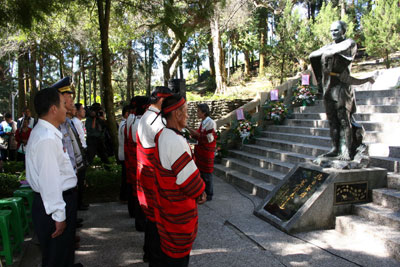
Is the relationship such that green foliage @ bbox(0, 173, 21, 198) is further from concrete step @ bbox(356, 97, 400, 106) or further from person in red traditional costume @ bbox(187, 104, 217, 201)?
concrete step @ bbox(356, 97, 400, 106)

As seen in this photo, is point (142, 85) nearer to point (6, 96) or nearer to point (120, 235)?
point (6, 96)

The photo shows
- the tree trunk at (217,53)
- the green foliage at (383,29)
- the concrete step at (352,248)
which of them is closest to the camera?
the concrete step at (352,248)

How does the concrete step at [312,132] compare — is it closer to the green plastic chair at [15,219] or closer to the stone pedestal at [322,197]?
the stone pedestal at [322,197]

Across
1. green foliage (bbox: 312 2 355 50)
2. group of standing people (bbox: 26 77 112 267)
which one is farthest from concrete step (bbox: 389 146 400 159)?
green foliage (bbox: 312 2 355 50)

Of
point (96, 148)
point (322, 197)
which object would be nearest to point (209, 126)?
point (322, 197)

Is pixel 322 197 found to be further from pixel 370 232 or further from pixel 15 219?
pixel 15 219

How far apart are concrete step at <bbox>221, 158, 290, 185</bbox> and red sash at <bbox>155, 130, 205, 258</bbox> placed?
3.98 m

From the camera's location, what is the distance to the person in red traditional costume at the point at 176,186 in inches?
84.7

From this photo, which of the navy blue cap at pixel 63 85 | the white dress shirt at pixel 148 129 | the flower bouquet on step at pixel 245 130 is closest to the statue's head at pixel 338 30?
the white dress shirt at pixel 148 129

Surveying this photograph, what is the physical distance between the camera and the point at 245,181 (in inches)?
263

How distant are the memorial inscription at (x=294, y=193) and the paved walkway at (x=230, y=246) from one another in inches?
10.8

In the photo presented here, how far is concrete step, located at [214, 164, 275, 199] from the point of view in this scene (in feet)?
19.6

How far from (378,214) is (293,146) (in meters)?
3.23

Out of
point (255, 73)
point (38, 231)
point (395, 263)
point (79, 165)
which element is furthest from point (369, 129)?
point (255, 73)
